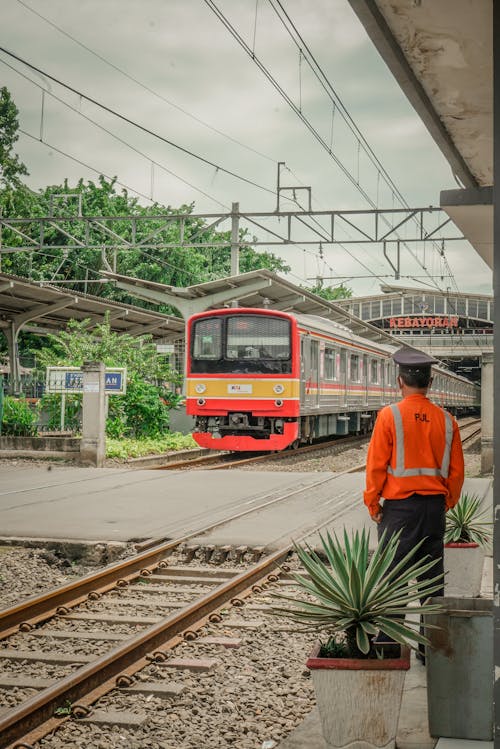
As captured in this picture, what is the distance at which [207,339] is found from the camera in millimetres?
20250

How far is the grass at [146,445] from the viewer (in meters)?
18.6

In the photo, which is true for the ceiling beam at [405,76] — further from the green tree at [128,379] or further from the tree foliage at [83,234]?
the tree foliage at [83,234]

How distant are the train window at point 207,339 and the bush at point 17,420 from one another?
3968 mm

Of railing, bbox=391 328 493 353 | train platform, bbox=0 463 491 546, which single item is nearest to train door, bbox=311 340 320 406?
train platform, bbox=0 463 491 546

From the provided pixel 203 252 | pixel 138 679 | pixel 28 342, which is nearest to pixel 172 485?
pixel 138 679

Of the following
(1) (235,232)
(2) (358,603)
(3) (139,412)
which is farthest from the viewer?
(1) (235,232)

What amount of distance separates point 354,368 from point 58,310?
27.4ft

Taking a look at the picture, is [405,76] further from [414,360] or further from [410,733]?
[410,733]

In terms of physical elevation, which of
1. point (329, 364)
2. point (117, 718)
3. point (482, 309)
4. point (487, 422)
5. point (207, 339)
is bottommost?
point (117, 718)

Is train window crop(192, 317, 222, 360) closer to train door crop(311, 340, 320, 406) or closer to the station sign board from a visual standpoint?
train door crop(311, 340, 320, 406)

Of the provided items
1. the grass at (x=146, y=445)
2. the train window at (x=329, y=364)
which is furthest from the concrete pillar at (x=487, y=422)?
the grass at (x=146, y=445)

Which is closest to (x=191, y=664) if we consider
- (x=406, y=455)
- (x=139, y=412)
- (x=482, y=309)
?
(x=406, y=455)

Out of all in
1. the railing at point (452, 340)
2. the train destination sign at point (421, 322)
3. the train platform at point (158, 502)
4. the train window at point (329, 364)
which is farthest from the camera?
the train destination sign at point (421, 322)

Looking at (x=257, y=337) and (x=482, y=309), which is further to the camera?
(x=482, y=309)
